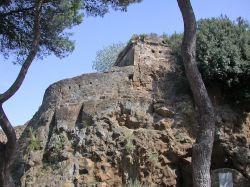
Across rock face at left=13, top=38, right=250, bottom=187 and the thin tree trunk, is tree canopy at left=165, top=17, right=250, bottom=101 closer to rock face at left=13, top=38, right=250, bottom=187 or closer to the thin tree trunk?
rock face at left=13, top=38, right=250, bottom=187

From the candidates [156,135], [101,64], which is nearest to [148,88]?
[156,135]

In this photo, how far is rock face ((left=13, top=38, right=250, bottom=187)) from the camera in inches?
451

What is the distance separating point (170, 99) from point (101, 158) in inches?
102

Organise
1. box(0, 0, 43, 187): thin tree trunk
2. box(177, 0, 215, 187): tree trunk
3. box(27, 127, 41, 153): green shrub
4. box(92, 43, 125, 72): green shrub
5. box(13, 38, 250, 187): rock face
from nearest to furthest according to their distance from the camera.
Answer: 1. box(177, 0, 215, 187): tree trunk
2. box(0, 0, 43, 187): thin tree trunk
3. box(13, 38, 250, 187): rock face
4. box(27, 127, 41, 153): green shrub
5. box(92, 43, 125, 72): green shrub

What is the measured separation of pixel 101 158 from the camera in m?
11.6

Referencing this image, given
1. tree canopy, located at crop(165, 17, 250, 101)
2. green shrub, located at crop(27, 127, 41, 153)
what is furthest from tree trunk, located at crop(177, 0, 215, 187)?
green shrub, located at crop(27, 127, 41, 153)

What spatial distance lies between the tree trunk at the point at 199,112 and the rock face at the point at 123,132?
6.68ft

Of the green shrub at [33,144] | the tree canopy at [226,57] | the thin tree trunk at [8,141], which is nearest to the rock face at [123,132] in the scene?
the green shrub at [33,144]

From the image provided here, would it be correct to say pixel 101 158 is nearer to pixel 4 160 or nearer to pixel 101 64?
pixel 4 160

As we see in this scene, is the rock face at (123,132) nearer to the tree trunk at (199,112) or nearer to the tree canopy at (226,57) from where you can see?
the tree canopy at (226,57)

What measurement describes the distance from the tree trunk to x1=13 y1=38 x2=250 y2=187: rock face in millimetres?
2037

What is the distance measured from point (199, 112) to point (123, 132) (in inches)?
98.9

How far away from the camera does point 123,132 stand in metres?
11.9

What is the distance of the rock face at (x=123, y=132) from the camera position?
11.5 metres
